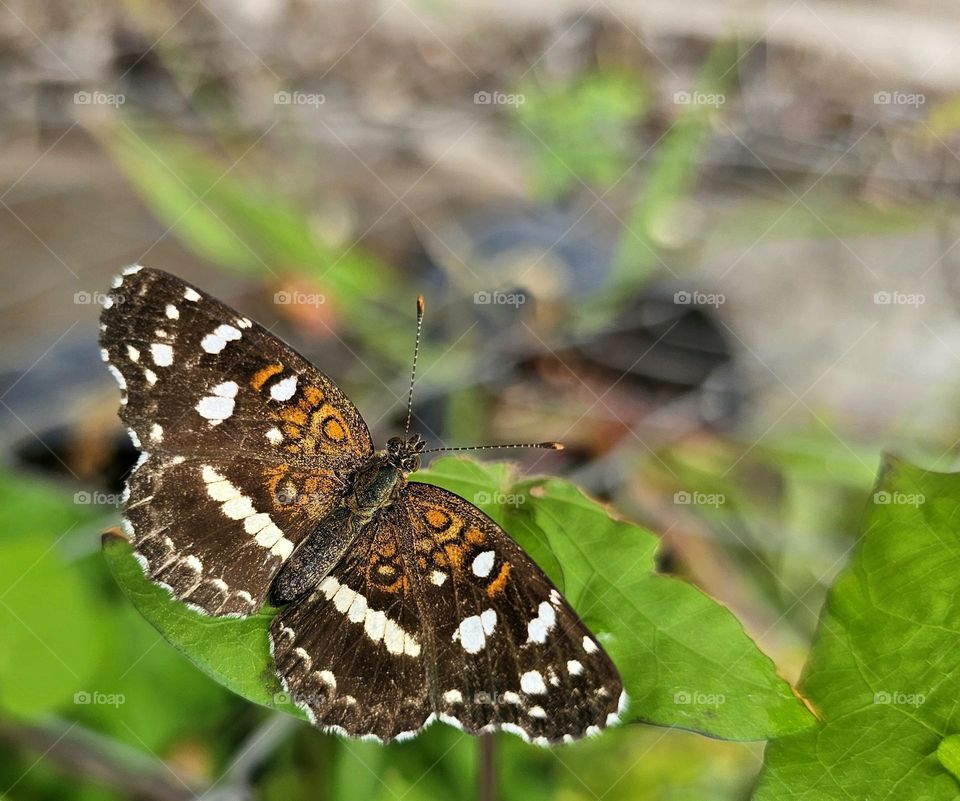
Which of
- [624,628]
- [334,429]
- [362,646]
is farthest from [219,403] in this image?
[624,628]

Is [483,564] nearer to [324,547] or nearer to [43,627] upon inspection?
[324,547]

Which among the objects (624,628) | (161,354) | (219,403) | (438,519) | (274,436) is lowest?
(624,628)

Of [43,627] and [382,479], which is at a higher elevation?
[382,479]

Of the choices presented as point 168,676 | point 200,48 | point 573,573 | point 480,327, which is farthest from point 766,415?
point 200,48

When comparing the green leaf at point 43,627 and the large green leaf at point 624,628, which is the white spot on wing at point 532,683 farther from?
the green leaf at point 43,627

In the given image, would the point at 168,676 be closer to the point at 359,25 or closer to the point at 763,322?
the point at 763,322
